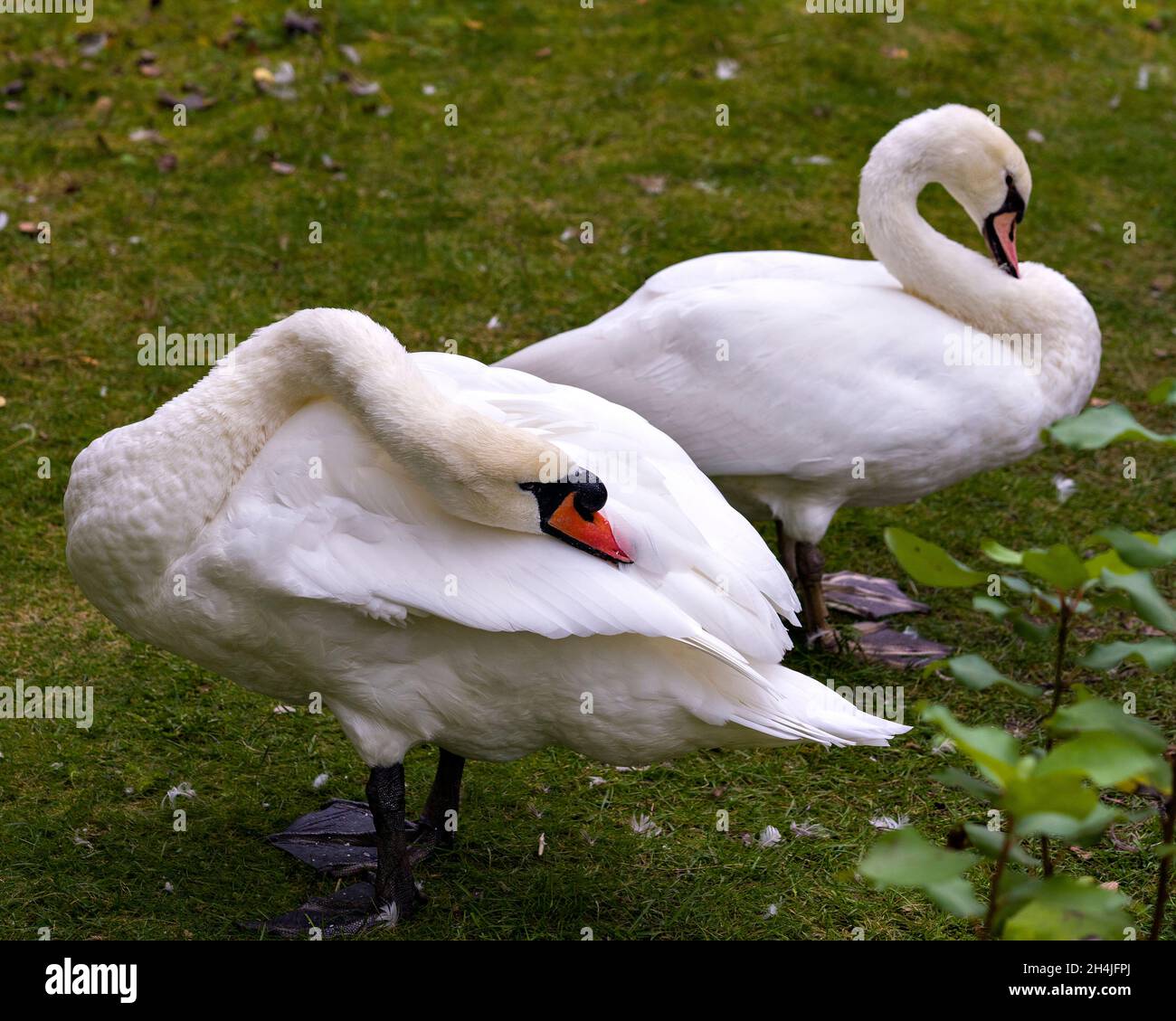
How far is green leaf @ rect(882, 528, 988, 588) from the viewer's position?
7.28ft

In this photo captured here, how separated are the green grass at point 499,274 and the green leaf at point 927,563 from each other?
1890mm

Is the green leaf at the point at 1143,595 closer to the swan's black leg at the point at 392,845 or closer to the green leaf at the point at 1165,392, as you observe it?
the green leaf at the point at 1165,392

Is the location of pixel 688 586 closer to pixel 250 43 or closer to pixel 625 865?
pixel 625 865

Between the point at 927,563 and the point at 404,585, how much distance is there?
4.55 ft

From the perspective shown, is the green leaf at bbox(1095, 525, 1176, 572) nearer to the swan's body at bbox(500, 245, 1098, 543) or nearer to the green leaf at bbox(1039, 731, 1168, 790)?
the green leaf at bbox(1039, 731, 1168, 790)

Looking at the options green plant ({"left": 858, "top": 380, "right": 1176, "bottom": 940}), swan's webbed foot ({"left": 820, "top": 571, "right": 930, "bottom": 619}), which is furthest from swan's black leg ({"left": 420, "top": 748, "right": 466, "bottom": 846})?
green plant ({"left": 858, "top": 380, "right": 1176, "bottom": 940})

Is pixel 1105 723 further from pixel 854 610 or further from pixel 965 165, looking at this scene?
pixel 965 165

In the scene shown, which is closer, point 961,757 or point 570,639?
point 570,639

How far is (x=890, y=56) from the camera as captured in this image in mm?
9359

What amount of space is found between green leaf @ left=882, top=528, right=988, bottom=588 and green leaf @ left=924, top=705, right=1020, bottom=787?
0.30 meters

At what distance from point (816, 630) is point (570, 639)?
1948 millimetres

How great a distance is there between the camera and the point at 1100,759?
195 centimetres

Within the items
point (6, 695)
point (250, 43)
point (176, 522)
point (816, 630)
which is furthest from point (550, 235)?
point (176, 522)

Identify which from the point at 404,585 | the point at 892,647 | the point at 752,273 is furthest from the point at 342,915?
the point at 752,273
